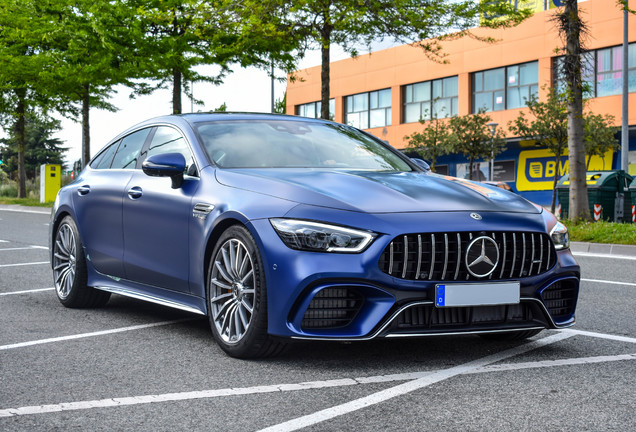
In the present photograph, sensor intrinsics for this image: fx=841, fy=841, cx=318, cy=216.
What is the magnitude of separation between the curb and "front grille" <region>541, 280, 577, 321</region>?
997 centimetres

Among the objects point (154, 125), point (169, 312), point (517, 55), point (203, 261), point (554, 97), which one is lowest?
point (169, 312)

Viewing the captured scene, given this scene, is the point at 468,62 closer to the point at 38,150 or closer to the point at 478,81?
the point at 478,81

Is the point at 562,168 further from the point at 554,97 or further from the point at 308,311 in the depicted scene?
the point at 308,311

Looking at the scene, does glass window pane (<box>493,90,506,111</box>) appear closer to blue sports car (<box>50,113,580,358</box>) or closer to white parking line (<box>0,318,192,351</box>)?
blue sports car (<box>50,113,580,358</box>)

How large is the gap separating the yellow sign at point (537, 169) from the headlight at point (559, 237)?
36.4 m

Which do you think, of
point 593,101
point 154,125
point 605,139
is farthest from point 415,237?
point 593,101

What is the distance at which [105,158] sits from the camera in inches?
277

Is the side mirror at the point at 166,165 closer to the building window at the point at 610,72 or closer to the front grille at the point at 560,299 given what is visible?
the front grille at the point at 560,299

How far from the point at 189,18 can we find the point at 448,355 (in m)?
21.1

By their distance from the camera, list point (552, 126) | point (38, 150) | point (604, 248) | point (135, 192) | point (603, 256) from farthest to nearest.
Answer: point (38, 150)
point (552, 126)
point (604, 248)
point (603, 256)
point (135, 192)

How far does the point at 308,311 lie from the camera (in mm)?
4301

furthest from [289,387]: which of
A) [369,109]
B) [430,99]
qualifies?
[369,109]

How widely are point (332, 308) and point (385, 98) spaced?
4573cm

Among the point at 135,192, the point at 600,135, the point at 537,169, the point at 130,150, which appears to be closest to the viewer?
the point at 135,192
